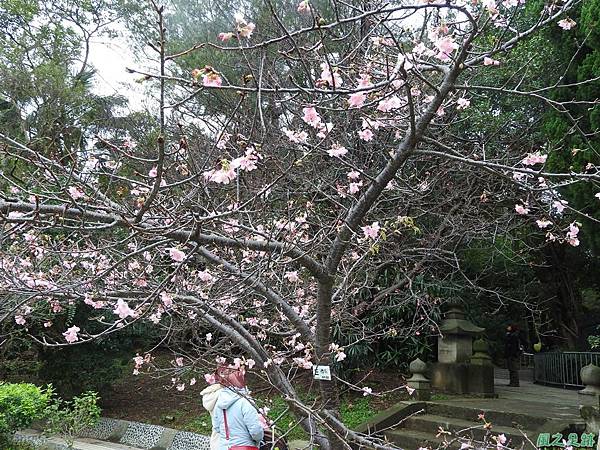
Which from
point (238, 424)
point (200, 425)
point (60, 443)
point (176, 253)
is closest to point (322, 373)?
point (176, 253)

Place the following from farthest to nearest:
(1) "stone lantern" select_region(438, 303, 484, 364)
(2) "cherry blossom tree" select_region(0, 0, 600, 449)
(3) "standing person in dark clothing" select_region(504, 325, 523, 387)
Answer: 1. (3) "standing person in dark clothing" select_region(504, 325, 523, 387)
2. (1) "stone lantern" select_region(438, 303, 484, 364)
3. (2) "cherry blossom tree" select_region(0, 0, 600, 449)

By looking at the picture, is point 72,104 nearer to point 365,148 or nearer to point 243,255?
point 365,148

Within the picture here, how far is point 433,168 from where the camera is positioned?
7289mm

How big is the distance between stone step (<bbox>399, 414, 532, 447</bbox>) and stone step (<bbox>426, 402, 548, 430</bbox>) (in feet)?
0.23

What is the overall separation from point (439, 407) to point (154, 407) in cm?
477

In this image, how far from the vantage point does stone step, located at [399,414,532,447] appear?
5.99 m

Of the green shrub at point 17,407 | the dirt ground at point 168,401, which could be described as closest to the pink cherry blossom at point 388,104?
the green shrub at point 17,407

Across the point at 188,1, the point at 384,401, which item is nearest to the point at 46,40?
the point at 188,1

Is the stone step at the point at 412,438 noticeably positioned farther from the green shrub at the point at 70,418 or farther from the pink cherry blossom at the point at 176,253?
the pink cherry blossom at the point at 176,253

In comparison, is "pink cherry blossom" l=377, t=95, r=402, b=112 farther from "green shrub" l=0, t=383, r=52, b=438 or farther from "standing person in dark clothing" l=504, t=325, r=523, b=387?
"standing person in dark clothing" l=504, t=325, r=523, b=387

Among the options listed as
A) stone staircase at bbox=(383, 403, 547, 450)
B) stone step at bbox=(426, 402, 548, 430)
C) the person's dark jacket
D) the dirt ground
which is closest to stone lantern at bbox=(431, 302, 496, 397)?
the dirt ground

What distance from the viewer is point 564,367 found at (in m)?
11.6

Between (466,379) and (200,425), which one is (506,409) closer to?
(466,379)

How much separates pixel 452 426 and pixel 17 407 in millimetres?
4859
